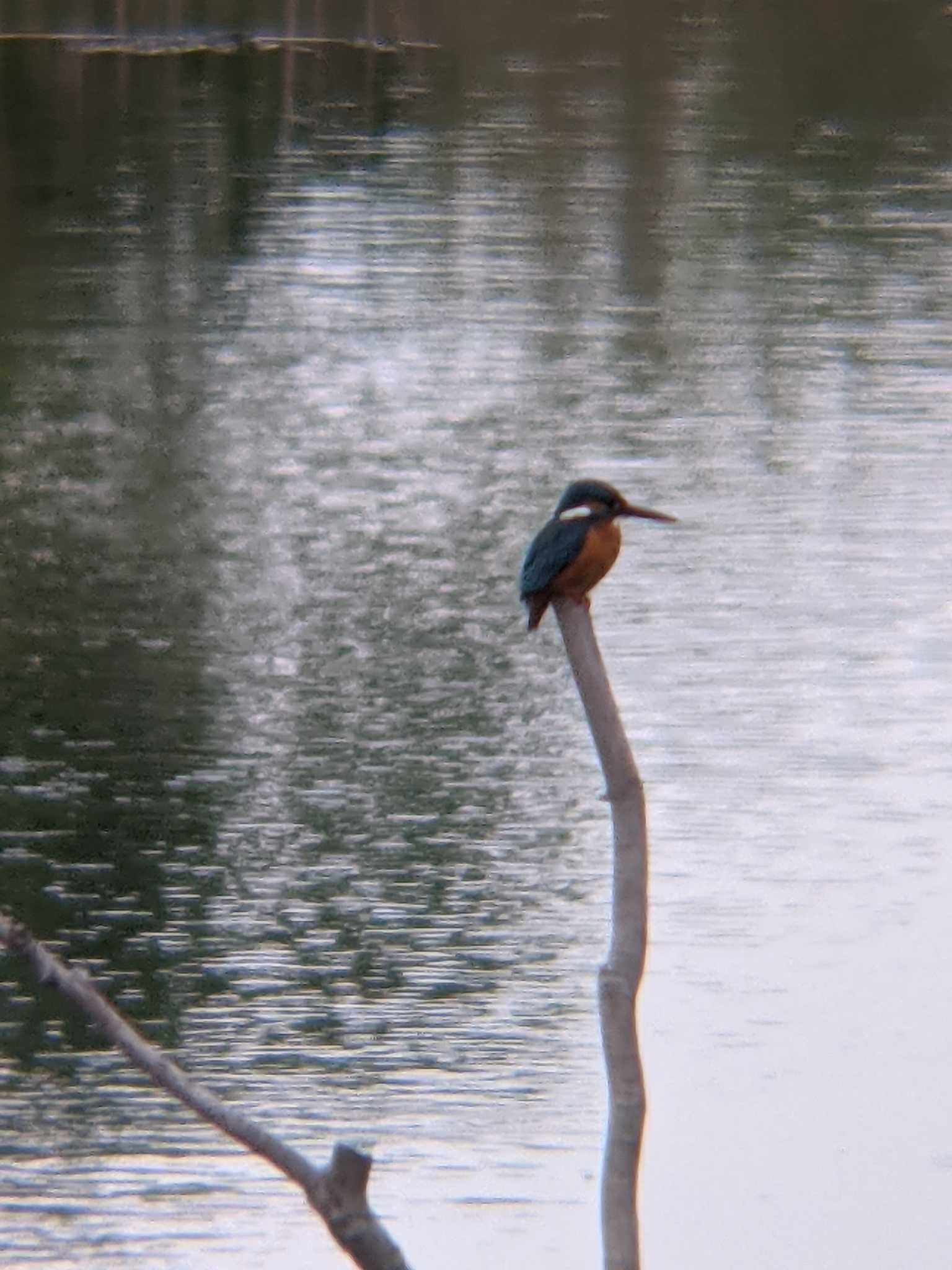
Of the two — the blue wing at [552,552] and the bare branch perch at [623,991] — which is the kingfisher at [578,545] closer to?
the blue wing at [552,552]

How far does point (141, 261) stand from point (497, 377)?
3.83m

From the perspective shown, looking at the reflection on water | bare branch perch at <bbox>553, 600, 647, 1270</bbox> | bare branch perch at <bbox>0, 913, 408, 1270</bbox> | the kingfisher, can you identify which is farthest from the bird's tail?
the reflection on water

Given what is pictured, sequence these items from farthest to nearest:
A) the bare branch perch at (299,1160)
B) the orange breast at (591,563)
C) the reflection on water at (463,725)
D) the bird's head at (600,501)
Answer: the reflection on water at (463,725)
the bird's head at (600,501)
the orange breast at (591,563)
the bare branch perch at (299,1160)

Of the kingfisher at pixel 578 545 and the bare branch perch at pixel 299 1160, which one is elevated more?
the kingfisher at pixel 578 545

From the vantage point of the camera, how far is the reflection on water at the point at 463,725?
5.38m

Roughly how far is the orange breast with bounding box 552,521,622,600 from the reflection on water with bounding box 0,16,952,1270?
2.71 meters

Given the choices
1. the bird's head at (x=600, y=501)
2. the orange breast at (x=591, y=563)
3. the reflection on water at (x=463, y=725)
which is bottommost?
the reflection on water at (x=463, y=725)

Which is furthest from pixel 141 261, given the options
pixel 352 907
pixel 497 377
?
pixel 352 907

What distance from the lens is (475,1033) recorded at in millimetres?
5691

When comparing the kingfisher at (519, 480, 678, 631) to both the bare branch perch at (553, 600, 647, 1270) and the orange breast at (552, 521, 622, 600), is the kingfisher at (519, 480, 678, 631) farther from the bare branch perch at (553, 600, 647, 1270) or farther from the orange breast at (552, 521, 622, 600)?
the bare branch perch at (553, 600, 647, 1270)

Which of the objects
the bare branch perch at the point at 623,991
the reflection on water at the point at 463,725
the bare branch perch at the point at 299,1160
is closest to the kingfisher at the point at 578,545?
the bare branch perch at the point at 623,991

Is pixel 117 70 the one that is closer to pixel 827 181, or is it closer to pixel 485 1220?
pixel 827 181

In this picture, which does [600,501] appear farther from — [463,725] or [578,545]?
[463,725]

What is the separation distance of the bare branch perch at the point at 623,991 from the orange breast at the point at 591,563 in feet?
1.73
